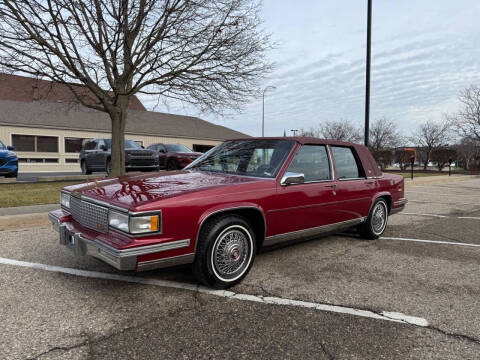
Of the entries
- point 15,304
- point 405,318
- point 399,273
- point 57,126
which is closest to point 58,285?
point 15,304

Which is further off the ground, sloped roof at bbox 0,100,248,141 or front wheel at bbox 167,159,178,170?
sloped roof at bbox 0,100,248,141

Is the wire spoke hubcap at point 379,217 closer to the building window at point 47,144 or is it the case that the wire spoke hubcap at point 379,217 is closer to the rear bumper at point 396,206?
the rear bumper at point 396,206

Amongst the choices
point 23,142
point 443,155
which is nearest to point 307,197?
point 23,142

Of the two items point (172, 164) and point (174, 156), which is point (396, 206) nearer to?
point (174, 156)

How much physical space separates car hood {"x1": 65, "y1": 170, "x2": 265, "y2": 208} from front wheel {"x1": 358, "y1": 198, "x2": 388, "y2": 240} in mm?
2378

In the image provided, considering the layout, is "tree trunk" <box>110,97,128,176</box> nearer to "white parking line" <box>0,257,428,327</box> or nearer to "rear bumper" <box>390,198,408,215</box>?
"white parking line" <box>0,257,428,327</box>

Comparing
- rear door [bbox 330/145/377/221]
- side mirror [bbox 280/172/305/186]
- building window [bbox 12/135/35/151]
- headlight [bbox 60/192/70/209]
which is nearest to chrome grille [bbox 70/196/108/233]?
headlight [bbox 60/192/70/209]

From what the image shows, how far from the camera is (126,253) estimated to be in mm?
2547

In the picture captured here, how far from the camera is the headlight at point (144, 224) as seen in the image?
2625 mm

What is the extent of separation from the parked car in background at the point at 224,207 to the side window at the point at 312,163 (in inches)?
0.5

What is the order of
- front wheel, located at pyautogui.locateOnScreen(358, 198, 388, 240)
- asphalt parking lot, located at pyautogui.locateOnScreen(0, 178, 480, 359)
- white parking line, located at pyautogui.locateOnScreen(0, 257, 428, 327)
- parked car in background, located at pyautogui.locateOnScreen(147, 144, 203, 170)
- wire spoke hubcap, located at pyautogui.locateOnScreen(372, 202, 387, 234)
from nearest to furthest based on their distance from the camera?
asphalt parking lot, located at pyautogui.locateOnScreen(0, 178, 480, 359) < white parking line, located at pyautogui.locateOnScreen(0, 257, 428, 327) < front wheel, located at pyautogui.locateOnScreen(358, 198, 388, 240) < wire spoke hubcap, located at pyautogui.locateOnScreen(372, 202, 387, 234) < parked car in background, located at pyautogui.locateOnScreen(147, 144, 203, 170)

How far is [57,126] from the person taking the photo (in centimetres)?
2492

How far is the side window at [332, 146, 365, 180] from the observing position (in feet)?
14.7

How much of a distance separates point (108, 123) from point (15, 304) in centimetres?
2741
